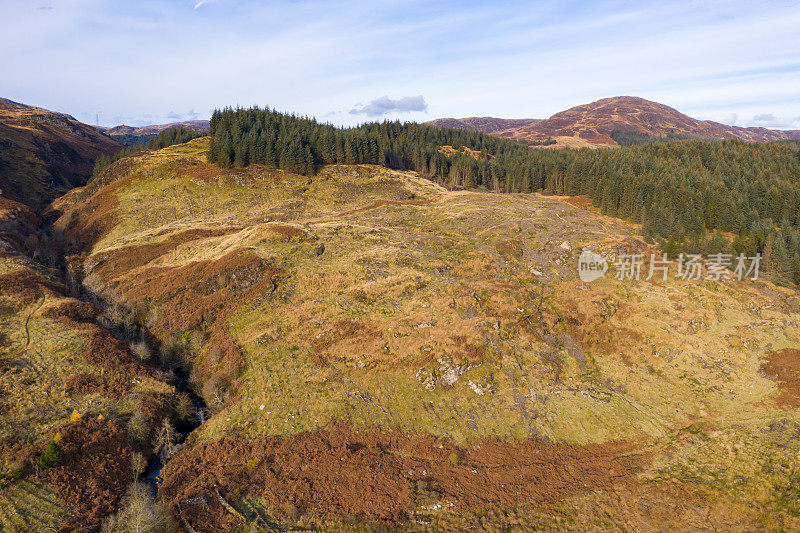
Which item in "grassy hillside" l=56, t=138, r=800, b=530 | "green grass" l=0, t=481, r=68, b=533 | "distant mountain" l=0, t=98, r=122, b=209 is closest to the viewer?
"green grass" l=0, t=481, r=68, b=533

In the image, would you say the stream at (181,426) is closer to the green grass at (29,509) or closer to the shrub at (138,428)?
the shrub at (138,428)

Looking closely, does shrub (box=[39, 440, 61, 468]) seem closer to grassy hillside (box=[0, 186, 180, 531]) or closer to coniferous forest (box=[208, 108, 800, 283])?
grassy hillside (box=[0, 186, 180, 531])

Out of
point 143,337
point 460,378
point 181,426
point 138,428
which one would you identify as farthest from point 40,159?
point 460,378

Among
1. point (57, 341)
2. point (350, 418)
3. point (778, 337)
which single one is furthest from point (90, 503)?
point (778, 337)

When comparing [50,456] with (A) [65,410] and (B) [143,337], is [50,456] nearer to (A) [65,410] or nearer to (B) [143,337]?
(A) [65,410]

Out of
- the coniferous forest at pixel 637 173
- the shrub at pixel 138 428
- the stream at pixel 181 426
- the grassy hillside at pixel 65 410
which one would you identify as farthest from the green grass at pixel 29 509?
the coniferous forest at pixel 637 173

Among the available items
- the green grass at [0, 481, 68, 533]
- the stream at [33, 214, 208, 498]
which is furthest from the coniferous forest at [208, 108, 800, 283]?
the green grass at [0, 481, 68, 533]
